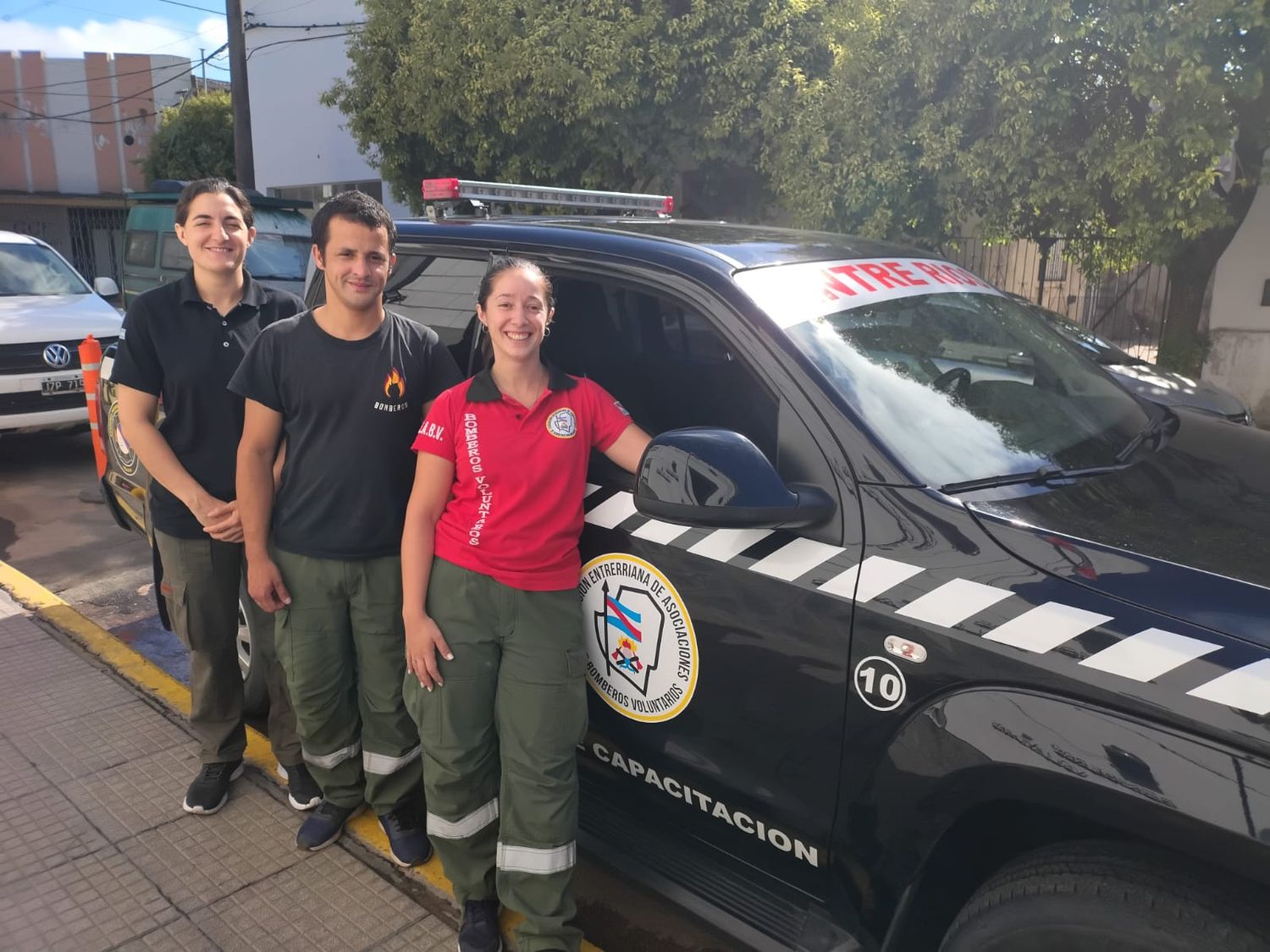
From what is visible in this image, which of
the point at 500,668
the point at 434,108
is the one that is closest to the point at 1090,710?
the point at 500,668

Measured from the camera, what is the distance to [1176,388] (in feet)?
18.0

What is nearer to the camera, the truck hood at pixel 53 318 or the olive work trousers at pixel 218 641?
the olive work trousers at pixel 218 641

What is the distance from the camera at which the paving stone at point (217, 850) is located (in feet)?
8.82

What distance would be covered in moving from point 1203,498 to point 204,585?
265 cm

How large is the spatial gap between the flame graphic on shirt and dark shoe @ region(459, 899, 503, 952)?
1.28 meters

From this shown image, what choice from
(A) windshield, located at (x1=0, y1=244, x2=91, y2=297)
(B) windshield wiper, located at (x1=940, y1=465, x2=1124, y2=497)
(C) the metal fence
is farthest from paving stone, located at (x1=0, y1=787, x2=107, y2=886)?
(C) the metal fence

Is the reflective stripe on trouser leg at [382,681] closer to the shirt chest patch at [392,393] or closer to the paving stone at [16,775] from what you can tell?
the shirt chest patch at [392,393]

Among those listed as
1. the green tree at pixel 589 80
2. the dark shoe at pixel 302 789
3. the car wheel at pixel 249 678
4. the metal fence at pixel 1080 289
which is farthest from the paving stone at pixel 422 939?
the metal fence at pixel 1080 289

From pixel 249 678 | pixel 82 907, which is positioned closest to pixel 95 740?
pixel 249 678

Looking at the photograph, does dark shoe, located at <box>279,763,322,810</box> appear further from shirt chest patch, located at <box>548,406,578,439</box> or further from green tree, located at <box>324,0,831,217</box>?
green tree, located at <box>324,0,831,217</box>

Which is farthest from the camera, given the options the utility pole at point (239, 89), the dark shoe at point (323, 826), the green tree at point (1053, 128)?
the utility pole at point (239, 89)

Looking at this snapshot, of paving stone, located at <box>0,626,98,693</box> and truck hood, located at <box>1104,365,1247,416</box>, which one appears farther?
truck hood, located at <box>1104,365,1247,416</box>

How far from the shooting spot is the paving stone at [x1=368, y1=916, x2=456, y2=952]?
2.45m

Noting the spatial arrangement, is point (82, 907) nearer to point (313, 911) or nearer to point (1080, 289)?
point (313, 911)
